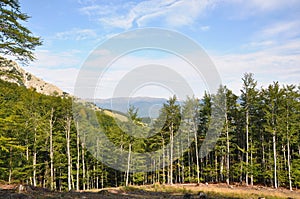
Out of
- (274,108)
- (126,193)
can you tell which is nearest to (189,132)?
(274,108)

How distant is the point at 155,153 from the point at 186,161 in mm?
7145

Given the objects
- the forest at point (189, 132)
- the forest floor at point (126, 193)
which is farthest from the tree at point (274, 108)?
the forest floor at point (126, 193)

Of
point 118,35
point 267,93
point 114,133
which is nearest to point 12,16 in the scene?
point 118,35

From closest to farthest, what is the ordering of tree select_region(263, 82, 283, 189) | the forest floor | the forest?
1. the forest floor
2. the forest
3. tree select_region(263, 82, 283, 189)

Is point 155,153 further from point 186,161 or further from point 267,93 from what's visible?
point 267,93

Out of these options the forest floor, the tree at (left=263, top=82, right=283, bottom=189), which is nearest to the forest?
the tree at (left=263, top=82, right=283, bottom=189)

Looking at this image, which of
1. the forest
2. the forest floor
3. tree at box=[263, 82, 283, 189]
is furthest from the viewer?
tree at box=[263, 82, 283, 189]

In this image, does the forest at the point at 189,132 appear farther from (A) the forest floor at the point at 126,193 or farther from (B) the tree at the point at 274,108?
(A) the forest floor at the point at 126,193

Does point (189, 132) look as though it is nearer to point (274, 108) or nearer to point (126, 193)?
point (274, 108)

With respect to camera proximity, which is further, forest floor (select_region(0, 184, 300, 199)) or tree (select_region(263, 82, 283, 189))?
tree (select_region(263, 82, 283, 189))

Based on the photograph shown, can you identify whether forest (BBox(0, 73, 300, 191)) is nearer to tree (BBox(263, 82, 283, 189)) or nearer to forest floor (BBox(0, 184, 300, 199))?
tree (BBox(263, 82, 283, 189))

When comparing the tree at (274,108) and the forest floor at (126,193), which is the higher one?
the tree at (274,108)

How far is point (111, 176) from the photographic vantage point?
165 ft

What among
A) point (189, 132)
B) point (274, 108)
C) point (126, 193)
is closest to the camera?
point (126, 193)
